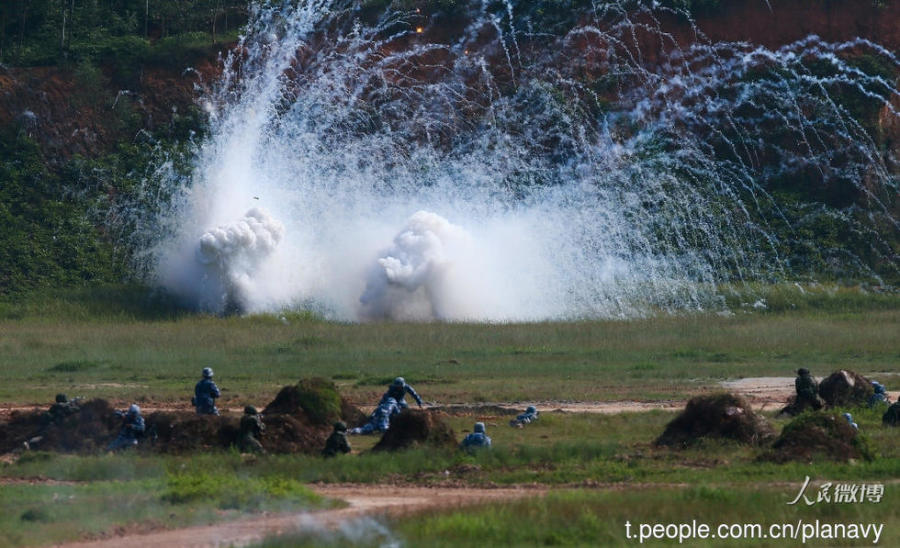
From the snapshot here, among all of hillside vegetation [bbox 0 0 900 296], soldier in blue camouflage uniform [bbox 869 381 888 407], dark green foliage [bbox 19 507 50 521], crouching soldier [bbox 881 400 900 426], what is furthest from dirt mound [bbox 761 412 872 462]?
hillside vegetation [bbox 0 0 900 296]

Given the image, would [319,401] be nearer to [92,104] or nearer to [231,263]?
[231,263]

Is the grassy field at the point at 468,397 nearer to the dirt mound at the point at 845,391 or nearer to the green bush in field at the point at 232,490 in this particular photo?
the green bush in field at the point at 232,490

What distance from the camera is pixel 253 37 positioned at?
207 ft

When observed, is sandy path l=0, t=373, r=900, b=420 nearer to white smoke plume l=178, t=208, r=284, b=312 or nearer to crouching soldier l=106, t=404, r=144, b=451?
crouching soldier l=106, t=404, r=144, b=451

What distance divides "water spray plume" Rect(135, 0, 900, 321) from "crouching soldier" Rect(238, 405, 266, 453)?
82.6 feet

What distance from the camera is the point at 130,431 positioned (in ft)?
70.3

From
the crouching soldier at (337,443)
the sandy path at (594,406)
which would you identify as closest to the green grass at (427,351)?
the sandy path at (594,406)

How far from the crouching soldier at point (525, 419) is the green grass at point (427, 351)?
3.79 m

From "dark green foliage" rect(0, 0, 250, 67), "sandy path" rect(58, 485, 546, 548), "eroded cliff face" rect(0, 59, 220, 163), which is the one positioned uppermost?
A: "dark green foliage" rect(0, 0, 250, 67)

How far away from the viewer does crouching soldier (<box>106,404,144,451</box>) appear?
70.1 feet

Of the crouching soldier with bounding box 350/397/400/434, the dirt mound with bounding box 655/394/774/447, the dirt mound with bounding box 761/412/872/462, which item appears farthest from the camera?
the crouching soldier with bounding box 350/397/400/434

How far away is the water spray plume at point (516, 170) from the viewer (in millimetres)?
47094

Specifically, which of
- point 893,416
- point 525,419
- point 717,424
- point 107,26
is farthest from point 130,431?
point 107,26

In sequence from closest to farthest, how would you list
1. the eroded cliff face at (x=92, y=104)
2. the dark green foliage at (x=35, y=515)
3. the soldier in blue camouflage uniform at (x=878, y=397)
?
the dark green foliage at (x=35, y=515), the soldier in blue camouflage uniform at (x=878, y=397), the eroded cliff face at (x=92, y=104)
